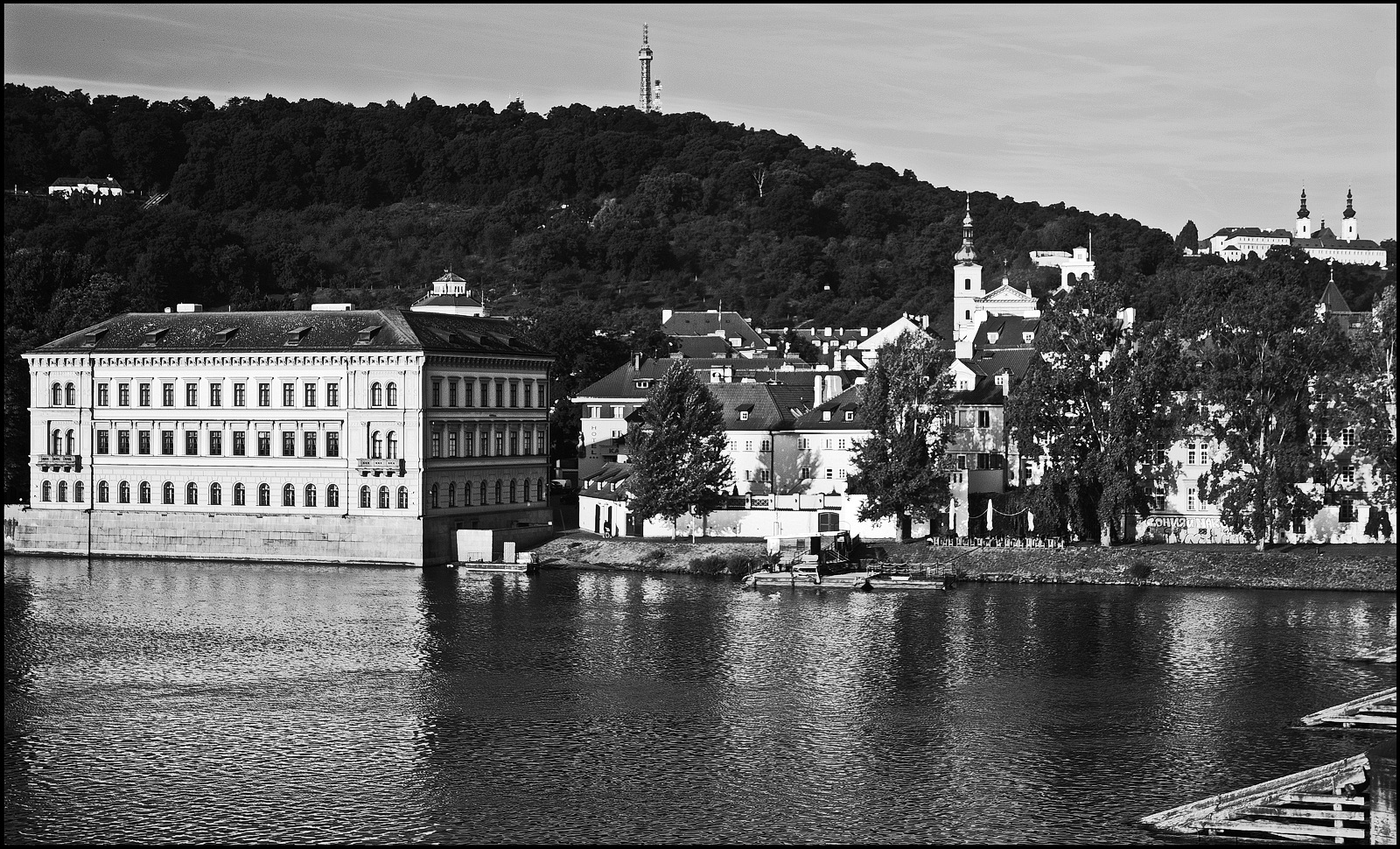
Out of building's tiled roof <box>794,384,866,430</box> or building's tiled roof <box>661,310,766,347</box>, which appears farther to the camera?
building's tiled roof <box>661,310,766,347</box>

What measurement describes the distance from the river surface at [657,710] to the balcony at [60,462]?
13029 mm

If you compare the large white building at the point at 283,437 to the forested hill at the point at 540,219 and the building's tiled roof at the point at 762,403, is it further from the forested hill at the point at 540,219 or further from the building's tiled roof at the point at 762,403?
Result: the forested hill at the point at 540,219

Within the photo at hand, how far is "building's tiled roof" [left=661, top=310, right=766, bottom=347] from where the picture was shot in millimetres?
135500

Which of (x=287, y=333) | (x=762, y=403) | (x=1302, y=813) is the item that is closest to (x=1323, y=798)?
(x=1302, y=813)

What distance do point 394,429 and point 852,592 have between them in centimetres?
1992

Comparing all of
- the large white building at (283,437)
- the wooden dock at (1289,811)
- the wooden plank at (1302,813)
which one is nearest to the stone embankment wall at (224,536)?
the large white building at (283,437)

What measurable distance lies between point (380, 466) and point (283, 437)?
478cm

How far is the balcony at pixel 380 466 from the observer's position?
68312 mm

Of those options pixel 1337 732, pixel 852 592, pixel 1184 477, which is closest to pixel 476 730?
pixel 1337 732

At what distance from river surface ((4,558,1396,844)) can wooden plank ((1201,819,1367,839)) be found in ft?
4.13

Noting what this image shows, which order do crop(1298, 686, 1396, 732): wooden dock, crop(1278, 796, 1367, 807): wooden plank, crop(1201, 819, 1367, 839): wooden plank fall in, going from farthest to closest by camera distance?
crop(1298, 686, 1396, 732): wooden dock
crop(1278, 796, 1367, 807): wooden plank
crop(1201, 819, 1367, 839): wooden plank

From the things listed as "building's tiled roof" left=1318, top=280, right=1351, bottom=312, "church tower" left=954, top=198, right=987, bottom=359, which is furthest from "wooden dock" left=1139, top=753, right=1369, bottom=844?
"church tower" left=954, top=198, right=987, bottom=359

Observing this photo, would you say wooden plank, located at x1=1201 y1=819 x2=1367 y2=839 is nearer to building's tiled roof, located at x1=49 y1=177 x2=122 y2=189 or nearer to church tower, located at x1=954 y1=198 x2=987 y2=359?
church tower, located at x1=954 y1=198 x2=987 y2=359

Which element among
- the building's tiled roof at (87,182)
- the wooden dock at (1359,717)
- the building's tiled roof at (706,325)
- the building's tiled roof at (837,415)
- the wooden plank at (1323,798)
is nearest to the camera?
the wooden plank at (1323,798)
